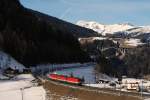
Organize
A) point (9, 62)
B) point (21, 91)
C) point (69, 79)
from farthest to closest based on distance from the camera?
point (9, 62), point (69, 79), point (21, 91)

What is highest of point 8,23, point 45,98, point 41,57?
point 8,23

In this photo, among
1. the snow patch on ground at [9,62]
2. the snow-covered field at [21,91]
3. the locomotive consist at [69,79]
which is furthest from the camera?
the snow patch on ground at [9,62]

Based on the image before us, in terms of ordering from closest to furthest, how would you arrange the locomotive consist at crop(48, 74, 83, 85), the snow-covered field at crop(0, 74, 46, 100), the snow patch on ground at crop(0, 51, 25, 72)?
the snow-covered field at crop(0, 74, 46, 100)
the locomotive consist at crop(48, 74, 83, 85)
the snow patch on ground at crop(0, 51, 25, 72)

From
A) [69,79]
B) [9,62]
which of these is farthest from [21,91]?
[9,62]

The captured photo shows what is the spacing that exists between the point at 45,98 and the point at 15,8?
359 ft

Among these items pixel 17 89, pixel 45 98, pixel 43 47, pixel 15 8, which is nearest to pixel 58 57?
pixel 43 47

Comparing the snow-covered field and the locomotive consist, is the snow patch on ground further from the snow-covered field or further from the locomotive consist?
the locomotive consist

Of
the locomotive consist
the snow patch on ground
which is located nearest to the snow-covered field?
the locomotive consist

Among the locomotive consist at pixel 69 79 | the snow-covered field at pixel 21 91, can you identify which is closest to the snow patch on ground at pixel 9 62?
the snow-covered field at pixel 21 91

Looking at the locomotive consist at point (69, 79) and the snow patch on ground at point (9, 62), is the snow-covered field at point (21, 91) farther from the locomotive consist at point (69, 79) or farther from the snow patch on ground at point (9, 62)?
the snow patch on ground at point (9, 62)

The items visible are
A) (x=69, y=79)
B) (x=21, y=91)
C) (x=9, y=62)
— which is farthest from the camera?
(x=9, y=62)

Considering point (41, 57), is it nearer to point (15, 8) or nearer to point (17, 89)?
point (15, 8)

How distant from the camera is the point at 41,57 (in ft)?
535

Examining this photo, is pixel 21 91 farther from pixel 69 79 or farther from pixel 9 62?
pixel 9 62
